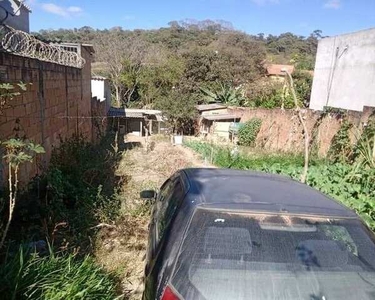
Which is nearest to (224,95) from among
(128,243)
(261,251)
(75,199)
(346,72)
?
(346,72)

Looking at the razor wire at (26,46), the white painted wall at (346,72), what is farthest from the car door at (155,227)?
the white painted wall at (346,72)

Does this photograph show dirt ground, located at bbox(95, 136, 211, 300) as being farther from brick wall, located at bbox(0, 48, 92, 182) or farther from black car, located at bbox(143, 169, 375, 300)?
black car, located at bbox(143, 169, 375, 300)

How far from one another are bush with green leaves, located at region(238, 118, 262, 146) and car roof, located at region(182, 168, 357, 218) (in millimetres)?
15441

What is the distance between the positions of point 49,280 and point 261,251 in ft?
6.06

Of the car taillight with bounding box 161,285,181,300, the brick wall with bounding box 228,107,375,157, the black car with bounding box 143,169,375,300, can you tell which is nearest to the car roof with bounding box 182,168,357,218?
the black car with bounding box 143,169,375,300

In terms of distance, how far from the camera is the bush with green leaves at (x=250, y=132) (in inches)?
712

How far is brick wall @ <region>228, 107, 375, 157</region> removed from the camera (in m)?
9.88

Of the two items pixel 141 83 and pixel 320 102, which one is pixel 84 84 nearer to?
pixel 320 102

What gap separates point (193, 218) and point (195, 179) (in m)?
0.76

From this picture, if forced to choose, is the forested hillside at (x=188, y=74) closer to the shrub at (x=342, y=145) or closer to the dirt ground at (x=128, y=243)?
the shrub at (x=342, y=145)

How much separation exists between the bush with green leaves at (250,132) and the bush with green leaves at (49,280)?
1577cm

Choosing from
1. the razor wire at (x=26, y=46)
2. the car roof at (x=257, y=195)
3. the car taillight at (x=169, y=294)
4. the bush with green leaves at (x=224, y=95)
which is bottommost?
the car taillight at (x=169, y=294)

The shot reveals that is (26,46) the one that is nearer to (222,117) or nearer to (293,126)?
(293,126)

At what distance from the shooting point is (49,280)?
263cm
